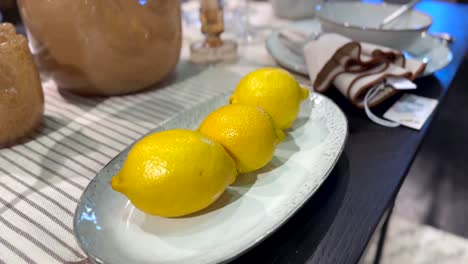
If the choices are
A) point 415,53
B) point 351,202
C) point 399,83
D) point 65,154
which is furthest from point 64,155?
point 415,53

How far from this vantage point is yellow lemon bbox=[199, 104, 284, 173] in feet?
1.17

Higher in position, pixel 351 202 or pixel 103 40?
pixel 103 40

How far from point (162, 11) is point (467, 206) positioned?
0.96 metres

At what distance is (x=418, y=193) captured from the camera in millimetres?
1122

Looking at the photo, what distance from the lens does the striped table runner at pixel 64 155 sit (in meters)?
0.34

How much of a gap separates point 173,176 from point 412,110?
0.38 m

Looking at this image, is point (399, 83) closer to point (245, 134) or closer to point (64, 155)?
point (245, 134)

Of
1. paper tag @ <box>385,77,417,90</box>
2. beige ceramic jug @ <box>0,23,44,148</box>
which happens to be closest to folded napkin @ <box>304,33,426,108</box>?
paper tag @ <box>385,77,417,90</box>

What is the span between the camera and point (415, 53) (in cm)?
68

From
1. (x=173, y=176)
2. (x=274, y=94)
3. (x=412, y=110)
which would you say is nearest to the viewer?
(x=173, y=176)

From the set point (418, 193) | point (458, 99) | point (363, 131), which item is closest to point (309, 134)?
point (363, 131)

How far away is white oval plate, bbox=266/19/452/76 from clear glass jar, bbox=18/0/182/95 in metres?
0.19

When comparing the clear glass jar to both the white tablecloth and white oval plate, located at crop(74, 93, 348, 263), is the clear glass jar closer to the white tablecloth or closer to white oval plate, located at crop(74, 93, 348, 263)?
the white tablecloth

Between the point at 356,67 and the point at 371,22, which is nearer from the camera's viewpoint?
the point at 356,67
